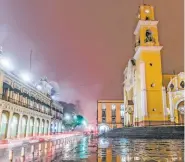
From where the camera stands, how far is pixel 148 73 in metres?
43.3

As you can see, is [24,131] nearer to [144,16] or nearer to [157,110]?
[157,110]

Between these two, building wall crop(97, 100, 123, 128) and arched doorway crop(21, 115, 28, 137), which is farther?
building wall crop(97, 100, 123, 128)

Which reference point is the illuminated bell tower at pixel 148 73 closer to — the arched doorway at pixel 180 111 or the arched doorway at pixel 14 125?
the arched doorway at pixel 180 111

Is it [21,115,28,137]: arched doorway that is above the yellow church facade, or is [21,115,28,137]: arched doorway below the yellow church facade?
below

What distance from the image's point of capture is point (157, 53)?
146 feet

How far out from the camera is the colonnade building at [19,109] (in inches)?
1207

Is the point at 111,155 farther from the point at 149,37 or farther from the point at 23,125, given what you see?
the point at 149,37

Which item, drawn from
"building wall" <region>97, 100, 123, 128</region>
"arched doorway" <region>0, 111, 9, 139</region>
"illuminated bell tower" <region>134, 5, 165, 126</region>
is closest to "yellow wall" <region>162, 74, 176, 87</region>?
"illuminated bell tower" <region>134, 5, 165, 126</region>

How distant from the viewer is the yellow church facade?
4034 cm

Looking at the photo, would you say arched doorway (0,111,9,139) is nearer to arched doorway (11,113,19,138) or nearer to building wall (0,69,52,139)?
building wall (0,69,52,139)

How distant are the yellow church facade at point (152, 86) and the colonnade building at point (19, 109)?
21810 mm

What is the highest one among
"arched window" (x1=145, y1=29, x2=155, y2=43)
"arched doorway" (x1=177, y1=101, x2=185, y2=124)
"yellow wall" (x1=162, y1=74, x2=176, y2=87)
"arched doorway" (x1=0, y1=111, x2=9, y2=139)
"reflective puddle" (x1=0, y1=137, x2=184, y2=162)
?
"arched window" (x1=145, y1=29, x2=155, y2=43)

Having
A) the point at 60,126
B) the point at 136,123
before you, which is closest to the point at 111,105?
the point at 60,126

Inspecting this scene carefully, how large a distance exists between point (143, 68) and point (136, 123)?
11.7 meters
